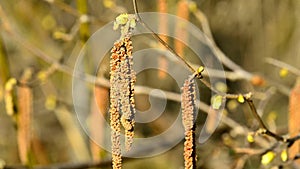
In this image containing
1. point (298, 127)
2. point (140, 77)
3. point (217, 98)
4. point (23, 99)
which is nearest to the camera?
point (217, 98)

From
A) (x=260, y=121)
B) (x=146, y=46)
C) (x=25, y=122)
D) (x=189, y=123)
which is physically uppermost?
(x=146, y=46)

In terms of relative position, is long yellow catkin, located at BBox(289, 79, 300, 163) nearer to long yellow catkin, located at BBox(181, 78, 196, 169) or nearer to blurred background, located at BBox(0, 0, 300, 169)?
long yellow catkin, located at BBox(181, 78, 196, 169)

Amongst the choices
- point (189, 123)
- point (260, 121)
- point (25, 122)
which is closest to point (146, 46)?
point (25, 122)

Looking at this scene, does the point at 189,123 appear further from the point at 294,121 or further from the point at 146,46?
the point at 146,46

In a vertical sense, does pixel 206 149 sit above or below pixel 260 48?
below

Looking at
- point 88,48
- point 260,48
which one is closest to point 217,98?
point 88,48

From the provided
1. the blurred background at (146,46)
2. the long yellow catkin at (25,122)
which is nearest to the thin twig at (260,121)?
the long yellow catkin at (25,122)

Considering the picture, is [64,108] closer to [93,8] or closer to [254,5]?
[93,8]

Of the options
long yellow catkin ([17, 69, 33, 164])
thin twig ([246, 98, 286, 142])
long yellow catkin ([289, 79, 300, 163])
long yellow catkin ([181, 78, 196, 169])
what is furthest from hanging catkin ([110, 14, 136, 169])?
long yellow catkin ([17, 69, 33, 164])
